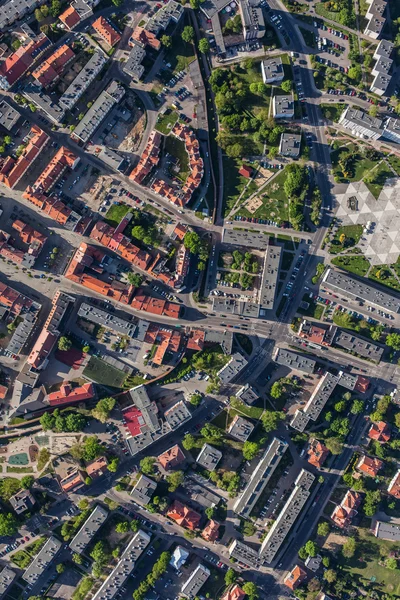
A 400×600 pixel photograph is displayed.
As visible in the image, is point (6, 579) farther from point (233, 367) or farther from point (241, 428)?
point (233, 367)

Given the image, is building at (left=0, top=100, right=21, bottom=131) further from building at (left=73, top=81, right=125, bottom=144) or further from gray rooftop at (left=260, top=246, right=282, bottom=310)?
gray rooftop at (left=260, top=246, right=282, bottom=310)

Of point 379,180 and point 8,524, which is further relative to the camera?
point 379,180

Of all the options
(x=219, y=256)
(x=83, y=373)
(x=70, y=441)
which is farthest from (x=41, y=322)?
(x=219, y=256)

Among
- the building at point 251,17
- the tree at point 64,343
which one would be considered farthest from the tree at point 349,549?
the building at point 251,17

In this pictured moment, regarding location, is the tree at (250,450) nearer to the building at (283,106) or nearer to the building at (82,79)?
the building at (283,106)

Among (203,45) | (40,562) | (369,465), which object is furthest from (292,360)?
(203,45)

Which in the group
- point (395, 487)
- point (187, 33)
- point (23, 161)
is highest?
point (187, 33)
